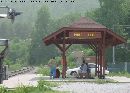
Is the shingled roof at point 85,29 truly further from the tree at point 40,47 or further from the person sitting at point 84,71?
the tree at point 40,47

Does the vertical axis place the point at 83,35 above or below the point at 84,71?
above

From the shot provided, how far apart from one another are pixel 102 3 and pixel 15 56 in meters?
71.2

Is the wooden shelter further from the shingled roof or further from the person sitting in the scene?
the person sitting

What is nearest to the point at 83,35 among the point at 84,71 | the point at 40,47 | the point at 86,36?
the point at 86,36

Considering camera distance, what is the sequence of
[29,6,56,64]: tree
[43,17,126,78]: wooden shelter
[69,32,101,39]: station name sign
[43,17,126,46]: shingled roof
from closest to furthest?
[43,17,126,46]: shingled roof, [43,17,126,78]: wooden shelter, [69,32,101,39]: station name sign, [29,6,56,64]: tree

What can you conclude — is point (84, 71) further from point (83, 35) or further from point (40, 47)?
point (40, 47)

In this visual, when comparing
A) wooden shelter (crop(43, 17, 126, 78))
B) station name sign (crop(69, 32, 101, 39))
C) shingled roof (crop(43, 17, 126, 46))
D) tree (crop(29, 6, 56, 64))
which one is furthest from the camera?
tree (crop(29, 6, 56, 64))

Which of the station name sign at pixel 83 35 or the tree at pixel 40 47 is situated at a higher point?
the tree at pixel 40 47

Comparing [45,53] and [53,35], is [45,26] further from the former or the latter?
[53,35]

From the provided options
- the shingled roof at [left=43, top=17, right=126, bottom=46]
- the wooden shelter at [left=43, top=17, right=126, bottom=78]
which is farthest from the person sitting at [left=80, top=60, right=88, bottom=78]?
the shingled roof at [left=43, top=17, right=126, bottom=46]

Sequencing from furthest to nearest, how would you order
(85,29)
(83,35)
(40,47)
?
(40,47) → (83,35) → (85,29)

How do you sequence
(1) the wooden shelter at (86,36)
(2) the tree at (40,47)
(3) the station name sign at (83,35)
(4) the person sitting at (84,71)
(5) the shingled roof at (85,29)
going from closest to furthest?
(5) the shingled roof at (85,29) → (1) the wooden shelter at (86,36) → (3) the station name sign at (83,35) → (4) the person sitting at (84,71) → (2) the tree at (40,47)

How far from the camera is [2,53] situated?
29.3 feet

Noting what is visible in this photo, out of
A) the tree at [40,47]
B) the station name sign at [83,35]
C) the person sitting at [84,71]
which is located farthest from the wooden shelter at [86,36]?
the tree at [40,47]
